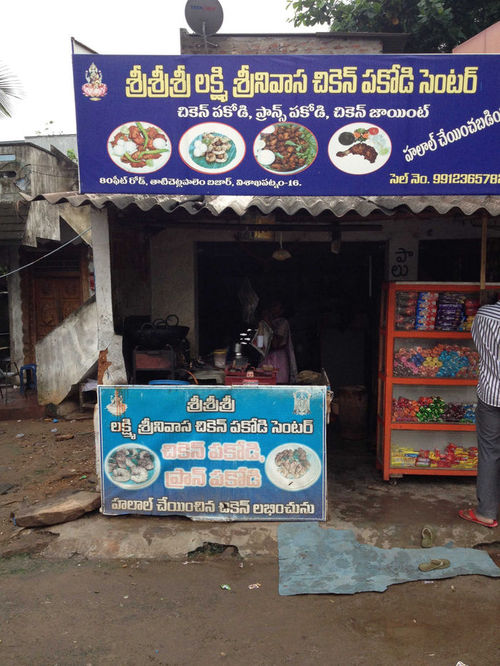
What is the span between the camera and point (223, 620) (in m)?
3.56

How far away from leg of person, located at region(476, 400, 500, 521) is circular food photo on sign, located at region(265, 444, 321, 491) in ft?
4.93

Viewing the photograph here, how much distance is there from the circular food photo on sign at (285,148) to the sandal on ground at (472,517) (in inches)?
141

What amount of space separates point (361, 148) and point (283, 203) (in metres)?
1.00

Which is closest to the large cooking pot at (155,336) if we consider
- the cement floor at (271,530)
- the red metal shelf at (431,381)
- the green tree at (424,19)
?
the cement floor at (271,530)

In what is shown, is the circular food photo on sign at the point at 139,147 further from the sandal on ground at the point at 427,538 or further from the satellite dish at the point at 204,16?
the sandal on ground at the point at 427,538

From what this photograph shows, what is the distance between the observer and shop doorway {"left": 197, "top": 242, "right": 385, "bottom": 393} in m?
8.10

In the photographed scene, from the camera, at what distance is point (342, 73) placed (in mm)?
4828

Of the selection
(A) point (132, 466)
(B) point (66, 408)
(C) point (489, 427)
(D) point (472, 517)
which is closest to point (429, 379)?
(C) point (489, 427)

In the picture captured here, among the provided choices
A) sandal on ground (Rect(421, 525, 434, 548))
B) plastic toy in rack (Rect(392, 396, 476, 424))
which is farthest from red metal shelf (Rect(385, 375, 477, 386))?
sandal on ground (Rect(421, 525, 434, 548))

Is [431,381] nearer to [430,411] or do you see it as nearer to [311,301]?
[430,411]


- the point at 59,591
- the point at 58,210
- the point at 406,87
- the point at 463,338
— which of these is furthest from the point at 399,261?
the point at 58,210

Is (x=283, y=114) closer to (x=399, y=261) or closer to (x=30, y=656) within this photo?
(x=399, y=261)

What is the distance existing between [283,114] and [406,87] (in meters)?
1.18

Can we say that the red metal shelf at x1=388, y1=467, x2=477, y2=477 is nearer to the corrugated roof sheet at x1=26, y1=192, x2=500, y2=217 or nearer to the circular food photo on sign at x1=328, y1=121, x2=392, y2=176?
the corrugated roof sheet at x1=26, y1=192, x2=500, y2=217
